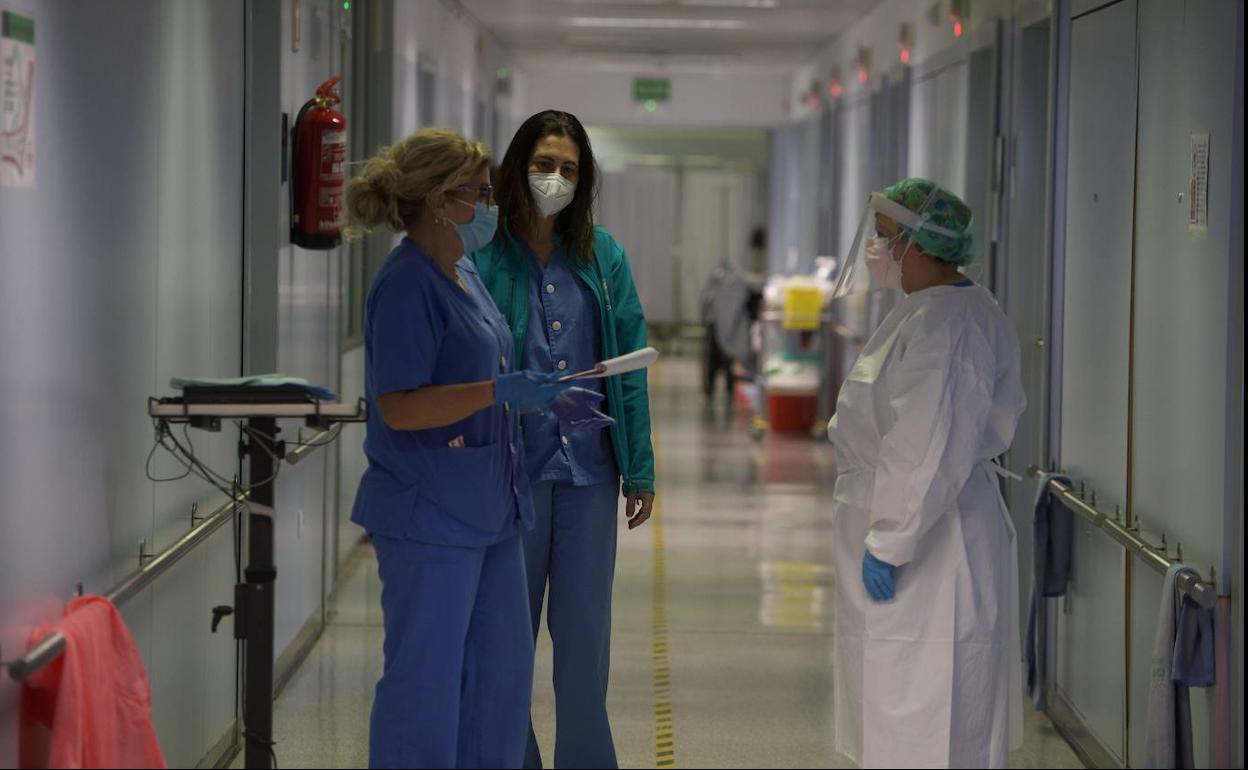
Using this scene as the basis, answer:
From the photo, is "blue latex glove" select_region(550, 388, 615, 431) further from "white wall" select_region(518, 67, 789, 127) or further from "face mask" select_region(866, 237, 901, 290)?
"white wall" select_region(518, 67, 789, 127)

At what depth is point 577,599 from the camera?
140 inches

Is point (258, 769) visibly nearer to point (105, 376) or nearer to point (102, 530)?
point (102, 530)

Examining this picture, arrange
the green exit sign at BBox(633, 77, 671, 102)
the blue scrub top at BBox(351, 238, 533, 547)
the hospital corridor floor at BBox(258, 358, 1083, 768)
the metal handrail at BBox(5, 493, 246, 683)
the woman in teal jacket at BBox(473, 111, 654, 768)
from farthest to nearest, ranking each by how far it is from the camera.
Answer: the green exit sign at BBox(633, 77, 671, 102) → the hospital corridor floor at BBox(258, 358, 1083, 768) → the woman in teal jacket at BBox(473, 111, 654, 768) → the blue scrub top at BBox(351, 238, 533, 547) → the metal handrail at BBox(5, 493, 246, 683)

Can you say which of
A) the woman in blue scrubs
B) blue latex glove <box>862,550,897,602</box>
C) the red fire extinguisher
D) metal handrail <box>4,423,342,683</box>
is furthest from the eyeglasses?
the red fire extinguisher

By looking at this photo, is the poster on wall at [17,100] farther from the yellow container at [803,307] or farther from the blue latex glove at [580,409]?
the yellow container at [803,307]

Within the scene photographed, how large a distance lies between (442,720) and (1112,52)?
2.54m

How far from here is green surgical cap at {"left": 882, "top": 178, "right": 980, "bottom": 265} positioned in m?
3.52

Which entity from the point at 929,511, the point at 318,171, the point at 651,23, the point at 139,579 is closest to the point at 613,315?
the point at 929,511

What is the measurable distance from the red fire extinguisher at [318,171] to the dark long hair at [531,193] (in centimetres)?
118

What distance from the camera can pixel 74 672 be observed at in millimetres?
2635

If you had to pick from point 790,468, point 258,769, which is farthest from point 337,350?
point 790,468

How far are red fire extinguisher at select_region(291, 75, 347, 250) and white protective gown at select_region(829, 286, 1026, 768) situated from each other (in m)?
1.81

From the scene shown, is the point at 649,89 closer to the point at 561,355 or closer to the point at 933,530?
the point at 561,355

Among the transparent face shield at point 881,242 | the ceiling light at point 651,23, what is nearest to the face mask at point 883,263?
the transparent face shield at point 881,242
